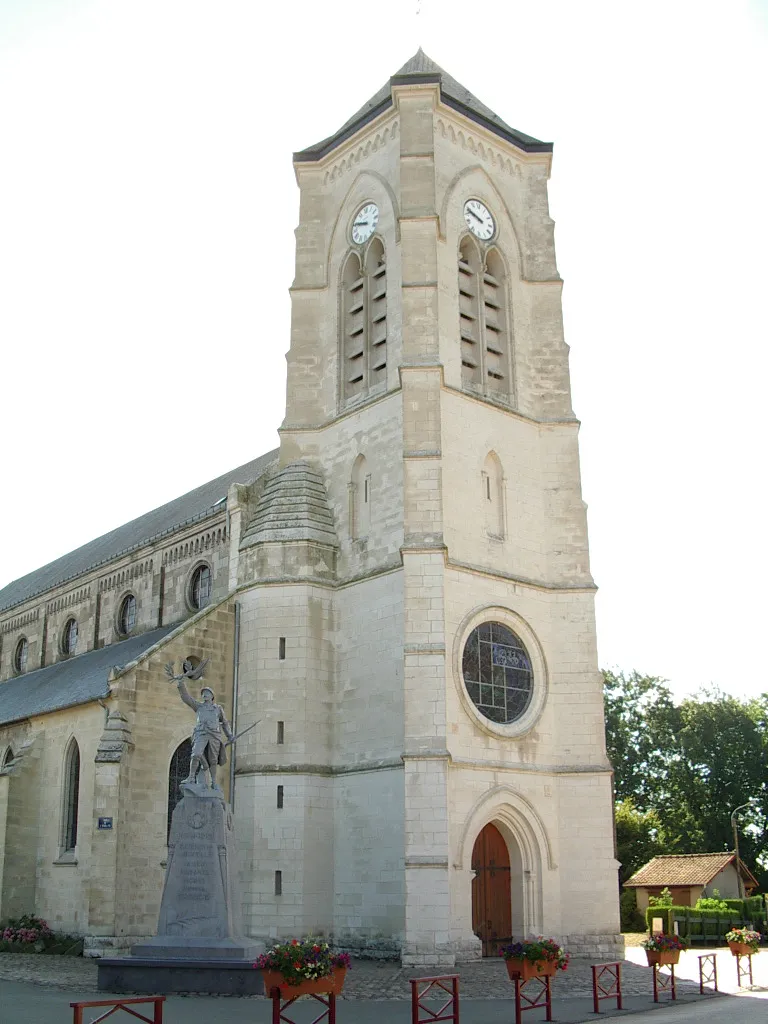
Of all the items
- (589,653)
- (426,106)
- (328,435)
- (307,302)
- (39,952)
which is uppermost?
(426,106)

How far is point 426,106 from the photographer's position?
2820cm

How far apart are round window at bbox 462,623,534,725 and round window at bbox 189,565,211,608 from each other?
870 cm

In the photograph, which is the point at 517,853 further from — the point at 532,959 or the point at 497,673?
the point at 532,959

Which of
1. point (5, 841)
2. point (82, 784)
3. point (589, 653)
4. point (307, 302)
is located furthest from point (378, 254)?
point (5, 841)

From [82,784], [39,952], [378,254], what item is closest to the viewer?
[39,952]

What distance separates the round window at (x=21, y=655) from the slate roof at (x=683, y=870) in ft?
75.4

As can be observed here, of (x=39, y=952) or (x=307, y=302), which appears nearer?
(x=39, y=952)

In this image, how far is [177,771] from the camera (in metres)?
24.8

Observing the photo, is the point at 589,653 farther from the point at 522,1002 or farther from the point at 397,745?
the point at 522,1002

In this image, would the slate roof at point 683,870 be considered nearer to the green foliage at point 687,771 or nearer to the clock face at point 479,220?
the green foliage at point 687,771

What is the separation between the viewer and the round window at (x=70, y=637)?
36.5 meters

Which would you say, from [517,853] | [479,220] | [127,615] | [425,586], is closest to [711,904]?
[517,853]

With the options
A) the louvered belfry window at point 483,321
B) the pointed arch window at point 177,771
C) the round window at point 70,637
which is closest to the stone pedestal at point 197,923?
the pointed arch window at point 177,771

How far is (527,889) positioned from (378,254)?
1644 centimetres
